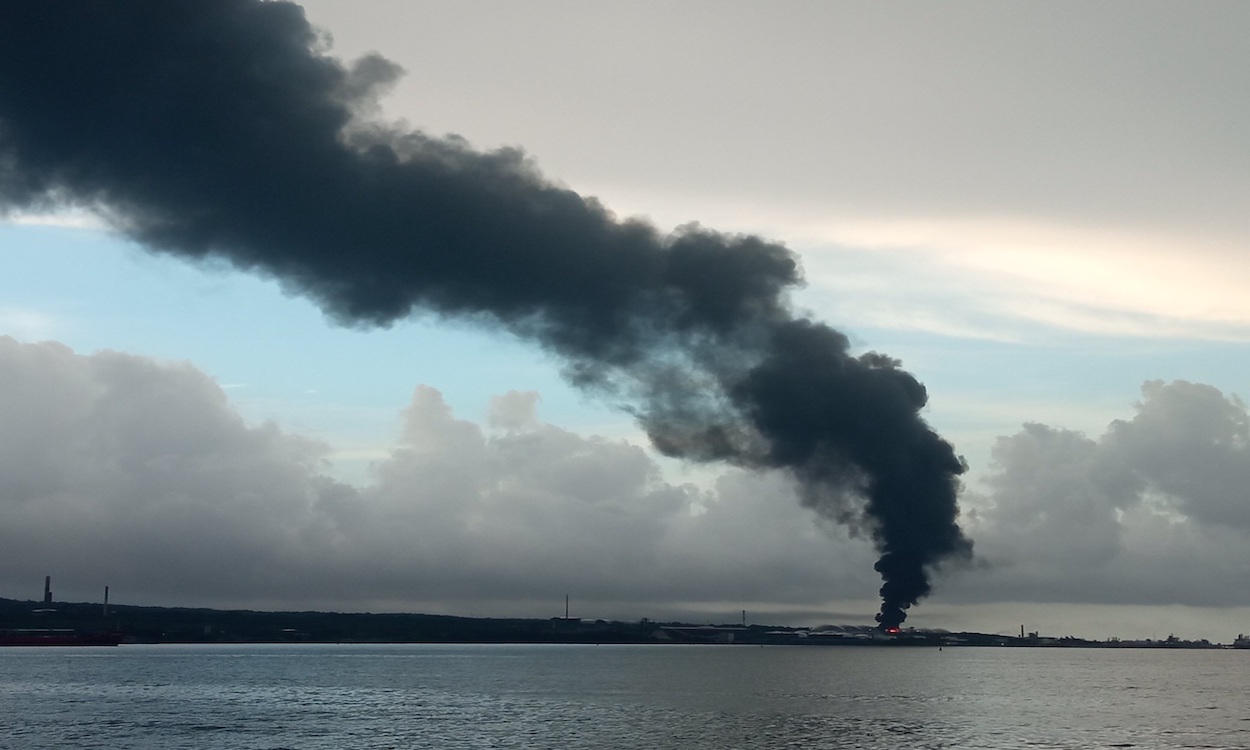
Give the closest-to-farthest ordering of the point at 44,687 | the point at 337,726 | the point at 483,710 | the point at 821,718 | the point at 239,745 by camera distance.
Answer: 1. the point at 239,745
2. the point at 337,726
3. the point at 821,718
4. the point at 483,710
5. the point at 44,687

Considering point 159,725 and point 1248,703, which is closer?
point 159,725

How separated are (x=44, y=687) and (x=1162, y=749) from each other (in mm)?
165656

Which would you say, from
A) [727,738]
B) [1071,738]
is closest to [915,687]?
[1071,738]

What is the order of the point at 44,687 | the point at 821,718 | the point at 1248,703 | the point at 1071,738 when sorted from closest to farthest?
the point at 1071,738
the point at 821,718
the point at 1248,703
the point at 44,687

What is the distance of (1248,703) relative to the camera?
163750 mm

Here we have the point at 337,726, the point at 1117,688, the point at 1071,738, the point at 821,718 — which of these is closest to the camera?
the point at 1071,738

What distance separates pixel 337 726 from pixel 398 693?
55627 mm

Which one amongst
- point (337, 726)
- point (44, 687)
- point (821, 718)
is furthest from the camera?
point (44, 687)

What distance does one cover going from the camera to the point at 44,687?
182m

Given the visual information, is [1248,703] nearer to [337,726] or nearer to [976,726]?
[976,726]

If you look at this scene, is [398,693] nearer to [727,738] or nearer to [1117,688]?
[727,738]

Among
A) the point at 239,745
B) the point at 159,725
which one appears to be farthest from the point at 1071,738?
the point at 159,725

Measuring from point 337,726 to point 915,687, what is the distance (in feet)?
347

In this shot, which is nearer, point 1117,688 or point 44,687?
point 44,687
